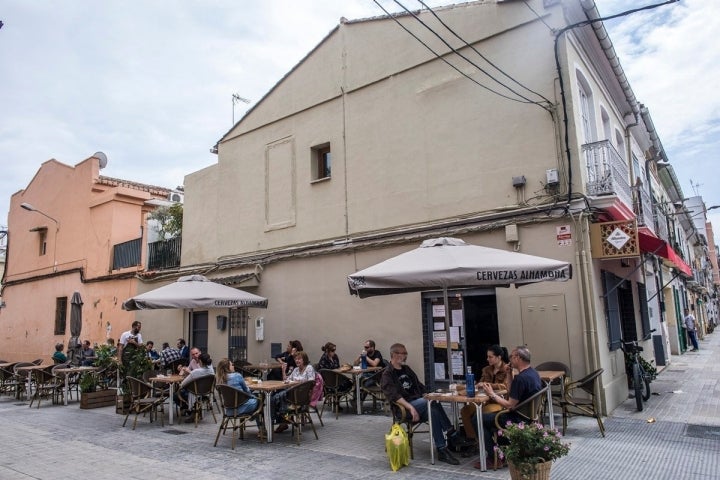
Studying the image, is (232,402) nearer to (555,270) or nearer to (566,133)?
(555,270)

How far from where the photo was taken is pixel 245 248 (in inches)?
551

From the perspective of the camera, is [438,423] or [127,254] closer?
[438,423]

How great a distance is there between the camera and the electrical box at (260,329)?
42.1 feet

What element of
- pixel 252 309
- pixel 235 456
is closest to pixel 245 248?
pixel 252 309

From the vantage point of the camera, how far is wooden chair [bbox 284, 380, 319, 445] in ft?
23.8

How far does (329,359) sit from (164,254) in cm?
898

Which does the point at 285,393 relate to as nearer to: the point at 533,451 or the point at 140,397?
the point at 140,397

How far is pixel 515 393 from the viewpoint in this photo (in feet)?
18.4

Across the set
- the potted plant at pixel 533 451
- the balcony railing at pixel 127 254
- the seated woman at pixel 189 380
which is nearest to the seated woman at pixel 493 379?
the potted plant at pixel 533 451

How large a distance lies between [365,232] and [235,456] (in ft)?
19.0

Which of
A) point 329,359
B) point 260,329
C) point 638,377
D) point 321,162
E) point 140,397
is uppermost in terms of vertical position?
point 321,162

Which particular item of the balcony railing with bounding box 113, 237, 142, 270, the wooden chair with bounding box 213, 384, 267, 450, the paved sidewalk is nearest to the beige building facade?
the paved sidewalk

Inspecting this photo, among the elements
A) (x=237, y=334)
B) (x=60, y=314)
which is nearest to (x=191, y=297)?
(x=237, y=334)

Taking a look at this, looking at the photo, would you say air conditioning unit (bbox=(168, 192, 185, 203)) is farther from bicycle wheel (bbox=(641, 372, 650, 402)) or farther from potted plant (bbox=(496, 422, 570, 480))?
potted plant (bbox=(496, 422, 570, 480))
